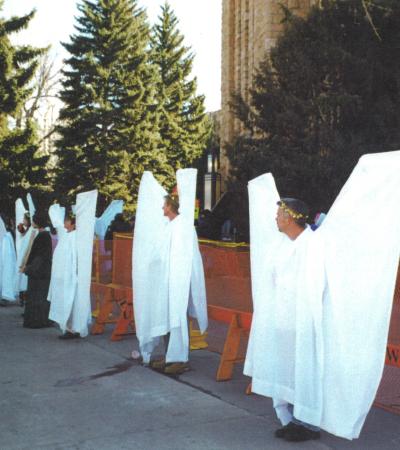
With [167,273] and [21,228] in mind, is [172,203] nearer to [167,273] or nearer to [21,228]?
[167,273]

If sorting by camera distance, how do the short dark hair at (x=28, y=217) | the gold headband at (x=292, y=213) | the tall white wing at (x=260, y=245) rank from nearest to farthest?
1. the gold headband at (x=292, y=213)
2. the tall white wing at (x=260, y=245)
3. the short dark hair at (x=28, y=217)

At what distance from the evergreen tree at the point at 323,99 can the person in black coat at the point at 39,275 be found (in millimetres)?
6405

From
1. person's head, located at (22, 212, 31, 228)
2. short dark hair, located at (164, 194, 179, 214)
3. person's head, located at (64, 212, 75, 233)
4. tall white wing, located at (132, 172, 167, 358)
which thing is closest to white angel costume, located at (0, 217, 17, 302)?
person's head, located at (22, 212, 31, 228)

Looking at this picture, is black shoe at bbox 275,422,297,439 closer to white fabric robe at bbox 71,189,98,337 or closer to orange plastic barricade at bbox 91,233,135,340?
orange plastic barricade at bbox 91,233,135,340

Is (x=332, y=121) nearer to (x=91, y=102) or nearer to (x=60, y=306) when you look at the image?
(x=60, y=306)

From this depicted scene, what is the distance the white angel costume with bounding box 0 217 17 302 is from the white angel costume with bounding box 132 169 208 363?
6810 millimetres

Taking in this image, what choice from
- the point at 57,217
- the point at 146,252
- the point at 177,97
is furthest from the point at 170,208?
the point at 177,97

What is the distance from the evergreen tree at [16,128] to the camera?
30.6 metres

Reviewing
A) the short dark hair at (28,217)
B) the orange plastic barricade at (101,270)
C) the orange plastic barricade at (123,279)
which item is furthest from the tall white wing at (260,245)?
the short dark hair at (28,217)

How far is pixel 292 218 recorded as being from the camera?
5.16 m

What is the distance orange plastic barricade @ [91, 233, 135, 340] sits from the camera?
9.52 meters

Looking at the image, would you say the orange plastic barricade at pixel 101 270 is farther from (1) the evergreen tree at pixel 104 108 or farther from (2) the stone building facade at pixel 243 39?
(1) the evergreen tree at pixel 104 108

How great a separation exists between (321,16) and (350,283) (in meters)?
12.8

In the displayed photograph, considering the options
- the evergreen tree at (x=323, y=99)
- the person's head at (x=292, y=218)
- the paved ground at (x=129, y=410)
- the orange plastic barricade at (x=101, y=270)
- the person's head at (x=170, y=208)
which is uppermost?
the evergreen tree at (x=323, y=99)
